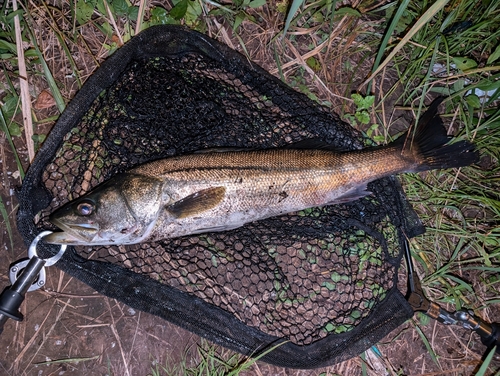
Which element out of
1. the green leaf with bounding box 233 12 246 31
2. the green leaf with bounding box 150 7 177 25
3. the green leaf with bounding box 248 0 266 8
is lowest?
the green leaf with bounding box 233 12 246 31

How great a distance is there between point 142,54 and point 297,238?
2054 millimetres

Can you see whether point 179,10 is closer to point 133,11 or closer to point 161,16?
point 161,16

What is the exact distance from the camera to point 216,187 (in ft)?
10.00

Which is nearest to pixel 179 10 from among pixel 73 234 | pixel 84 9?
pixel 84 9

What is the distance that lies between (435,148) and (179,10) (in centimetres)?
258

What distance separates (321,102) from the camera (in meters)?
3.99

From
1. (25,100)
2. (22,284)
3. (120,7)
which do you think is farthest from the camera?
(120,7)

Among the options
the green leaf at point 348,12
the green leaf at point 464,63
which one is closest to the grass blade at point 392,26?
the green leaf at point 348,12

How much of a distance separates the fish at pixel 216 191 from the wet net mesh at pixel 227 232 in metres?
0.25

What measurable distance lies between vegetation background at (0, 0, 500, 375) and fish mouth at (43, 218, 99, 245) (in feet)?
2.76

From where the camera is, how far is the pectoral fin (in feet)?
9.88

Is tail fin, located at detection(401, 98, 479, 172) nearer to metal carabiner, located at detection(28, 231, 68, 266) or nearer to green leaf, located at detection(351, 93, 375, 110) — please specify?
green leaf, located at detection(351, 93, 375, 110)

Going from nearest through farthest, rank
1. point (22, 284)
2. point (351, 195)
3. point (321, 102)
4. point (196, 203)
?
point (22, 284)
point (196, 203)
point (351, 195)
point (321, 102)

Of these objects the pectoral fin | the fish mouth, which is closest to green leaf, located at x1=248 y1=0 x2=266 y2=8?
the pectoral fin
